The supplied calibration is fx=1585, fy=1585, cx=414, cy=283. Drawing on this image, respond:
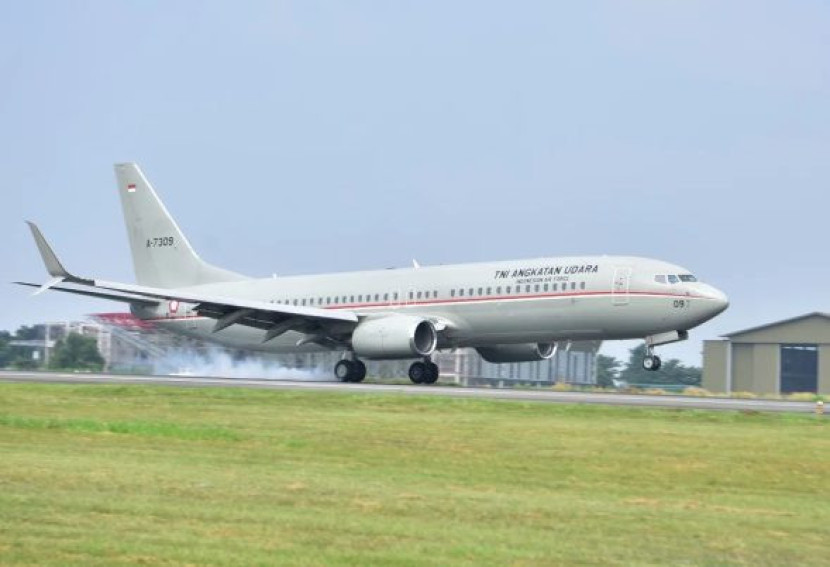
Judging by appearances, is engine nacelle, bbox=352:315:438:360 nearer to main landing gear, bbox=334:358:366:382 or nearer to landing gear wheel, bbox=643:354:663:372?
main landing gear, bbox=334:358:366:382

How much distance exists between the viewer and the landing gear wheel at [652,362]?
4800 centimetres

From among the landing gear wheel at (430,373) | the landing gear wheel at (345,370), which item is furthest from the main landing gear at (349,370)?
the landing gear wheel at (430,373)

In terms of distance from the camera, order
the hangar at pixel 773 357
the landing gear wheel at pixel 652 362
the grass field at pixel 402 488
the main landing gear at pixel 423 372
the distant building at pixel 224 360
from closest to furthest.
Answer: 1. the grass field at pixel 402 488
2. the landing gear wheel at pixel 652 362
3. the main landing gear at pixel 423 372
4. the distant building at pixel 224 360
5. the hangar at pixel 773 357

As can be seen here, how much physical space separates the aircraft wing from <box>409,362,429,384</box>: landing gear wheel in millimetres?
2611

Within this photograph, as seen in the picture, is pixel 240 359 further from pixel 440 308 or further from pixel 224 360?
pixel 440 308

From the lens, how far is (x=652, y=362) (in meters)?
48.2

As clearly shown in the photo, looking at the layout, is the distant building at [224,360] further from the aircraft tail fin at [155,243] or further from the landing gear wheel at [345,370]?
the landing gear wheel at [345,370]

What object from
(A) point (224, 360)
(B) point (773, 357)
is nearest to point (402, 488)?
(A) point (224, 360)

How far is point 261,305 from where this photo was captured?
5362 centimetres

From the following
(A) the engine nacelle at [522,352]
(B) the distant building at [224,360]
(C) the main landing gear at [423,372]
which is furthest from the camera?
(B) the distant building at [224,360]

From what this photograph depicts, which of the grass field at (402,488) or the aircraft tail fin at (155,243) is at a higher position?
the aircraft tail fin at (155,243)

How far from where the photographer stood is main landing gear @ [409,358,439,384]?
5472 centimetres

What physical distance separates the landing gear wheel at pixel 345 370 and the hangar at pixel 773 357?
29.9 meters

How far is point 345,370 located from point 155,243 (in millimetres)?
14430
